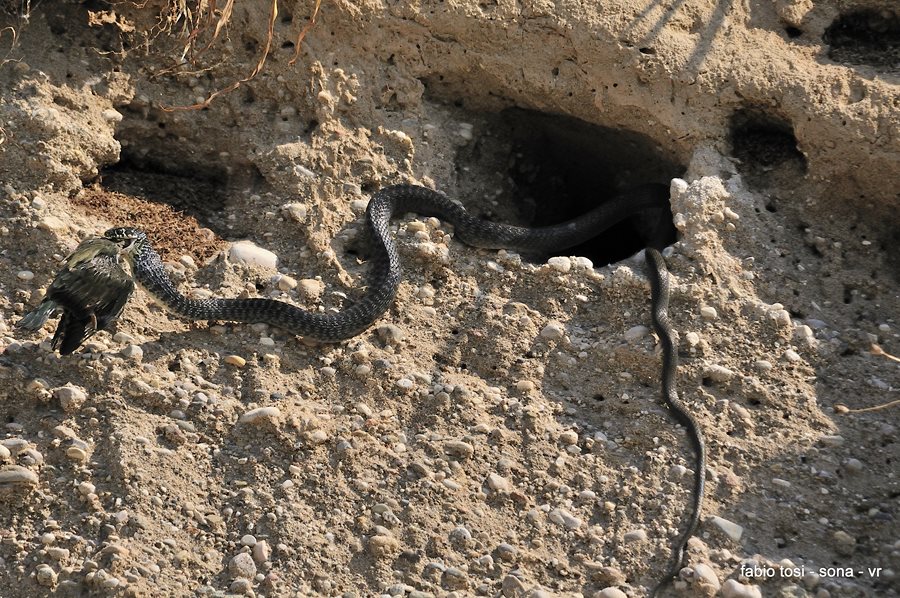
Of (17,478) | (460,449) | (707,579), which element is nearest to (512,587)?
(460,449)

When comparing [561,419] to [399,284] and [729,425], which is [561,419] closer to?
[729,425]

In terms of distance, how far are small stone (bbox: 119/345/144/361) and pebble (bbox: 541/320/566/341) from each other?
2160mm

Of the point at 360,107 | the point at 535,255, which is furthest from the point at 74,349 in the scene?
the point at 535,255

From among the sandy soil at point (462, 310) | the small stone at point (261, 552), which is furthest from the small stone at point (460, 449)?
the small stone at point (261, 552)

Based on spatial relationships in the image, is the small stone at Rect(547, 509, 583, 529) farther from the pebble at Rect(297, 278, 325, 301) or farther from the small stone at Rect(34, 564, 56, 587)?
the small stone at Rect(34, 564, 56, 587)

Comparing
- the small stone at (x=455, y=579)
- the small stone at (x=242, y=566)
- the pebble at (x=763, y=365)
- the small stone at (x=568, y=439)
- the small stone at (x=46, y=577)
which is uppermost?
the pebble at (x=763, y=365)

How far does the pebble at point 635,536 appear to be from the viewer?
15.6 ft

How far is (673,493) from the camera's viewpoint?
4.92 metres

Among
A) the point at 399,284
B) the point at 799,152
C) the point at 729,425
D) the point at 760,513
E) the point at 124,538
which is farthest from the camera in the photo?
the point at 799,152

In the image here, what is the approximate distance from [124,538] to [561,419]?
2.23 m

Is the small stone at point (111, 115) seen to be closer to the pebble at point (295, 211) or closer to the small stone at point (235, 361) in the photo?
the pebble at point (295, 211)

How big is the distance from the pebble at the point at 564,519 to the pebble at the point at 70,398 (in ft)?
7.74

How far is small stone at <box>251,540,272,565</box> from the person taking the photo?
4.53 metres

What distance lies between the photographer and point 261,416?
4.97 meters
